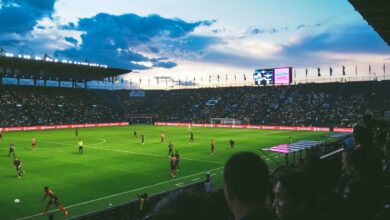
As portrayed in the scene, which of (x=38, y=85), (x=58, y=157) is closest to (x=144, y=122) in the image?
(x=38, y=85)

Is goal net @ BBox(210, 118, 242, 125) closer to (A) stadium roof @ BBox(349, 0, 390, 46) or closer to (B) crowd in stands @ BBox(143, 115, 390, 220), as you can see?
(A) stadium roof @ BBox(349, 0, 390, 46)

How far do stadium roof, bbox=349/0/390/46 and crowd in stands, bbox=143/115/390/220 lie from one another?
9.83m

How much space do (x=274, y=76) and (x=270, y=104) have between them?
7647 millimetres

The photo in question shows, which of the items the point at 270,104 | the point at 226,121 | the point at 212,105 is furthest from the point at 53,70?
the point at 270,104

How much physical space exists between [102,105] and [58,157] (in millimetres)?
70171

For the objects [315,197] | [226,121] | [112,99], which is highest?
[112,99]

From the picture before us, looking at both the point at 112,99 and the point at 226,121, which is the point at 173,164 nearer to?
the point at 226,121

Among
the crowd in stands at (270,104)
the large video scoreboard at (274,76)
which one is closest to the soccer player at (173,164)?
the crowd in stands at (270,104)

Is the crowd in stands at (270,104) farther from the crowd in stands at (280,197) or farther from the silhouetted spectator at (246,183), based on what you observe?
the silhouetted spectator at (246,183)

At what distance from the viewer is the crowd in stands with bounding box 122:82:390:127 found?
270 ft

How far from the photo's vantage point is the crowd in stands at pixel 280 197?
222 cm

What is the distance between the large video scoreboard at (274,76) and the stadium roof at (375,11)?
76.3 m

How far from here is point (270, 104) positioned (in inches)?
3826

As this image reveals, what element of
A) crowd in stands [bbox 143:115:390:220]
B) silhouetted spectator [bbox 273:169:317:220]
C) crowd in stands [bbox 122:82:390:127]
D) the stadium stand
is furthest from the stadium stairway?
silhouetted spectator [bbox 273:169:317:220]
